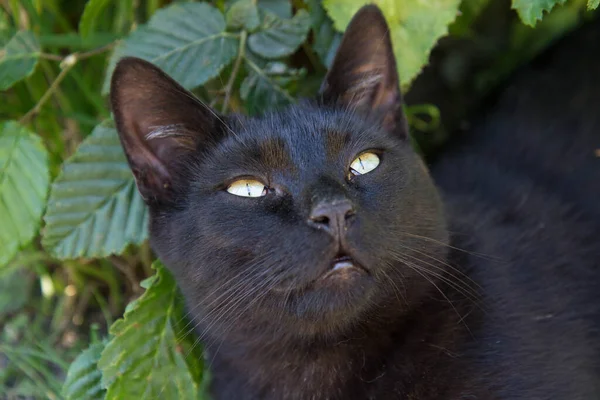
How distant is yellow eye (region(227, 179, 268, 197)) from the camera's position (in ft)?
3.22

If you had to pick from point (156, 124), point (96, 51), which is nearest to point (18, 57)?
point (96, 51)

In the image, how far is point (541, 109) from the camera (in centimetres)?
156

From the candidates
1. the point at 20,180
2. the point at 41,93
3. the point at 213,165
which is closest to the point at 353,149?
the point at 213,165

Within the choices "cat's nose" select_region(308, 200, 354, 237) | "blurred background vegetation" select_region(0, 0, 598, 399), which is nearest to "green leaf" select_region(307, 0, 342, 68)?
"blurred background vegetation" select_region(0, 0, 598, 399)

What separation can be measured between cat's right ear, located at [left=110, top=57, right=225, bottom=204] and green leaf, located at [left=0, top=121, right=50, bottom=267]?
0.27 meters

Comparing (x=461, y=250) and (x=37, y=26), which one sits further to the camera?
(x=37, y=26)

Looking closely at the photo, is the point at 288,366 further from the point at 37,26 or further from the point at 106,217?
the point at 37,26

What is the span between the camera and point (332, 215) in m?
0.84

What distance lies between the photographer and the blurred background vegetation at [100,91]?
125cm

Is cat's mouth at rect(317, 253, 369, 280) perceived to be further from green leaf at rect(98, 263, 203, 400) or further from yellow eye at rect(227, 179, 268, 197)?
green leaf at rect(98, 263, 203, 400)

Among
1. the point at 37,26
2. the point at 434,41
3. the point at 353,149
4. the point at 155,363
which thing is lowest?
the point at 155,363

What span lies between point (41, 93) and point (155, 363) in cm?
76

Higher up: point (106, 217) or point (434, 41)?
point (434, 41)

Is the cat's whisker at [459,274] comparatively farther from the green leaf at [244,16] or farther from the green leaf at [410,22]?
the green leaf at [244,16]
